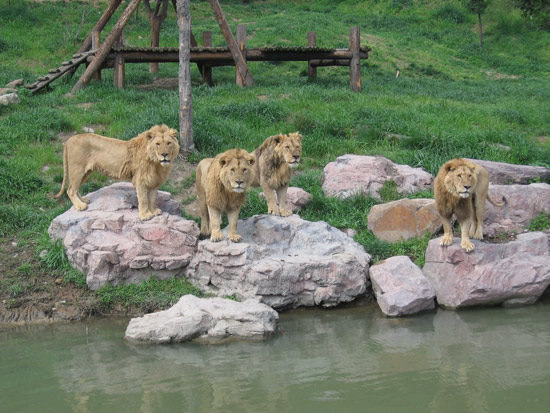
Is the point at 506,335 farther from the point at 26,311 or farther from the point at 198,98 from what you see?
the point at 198,98

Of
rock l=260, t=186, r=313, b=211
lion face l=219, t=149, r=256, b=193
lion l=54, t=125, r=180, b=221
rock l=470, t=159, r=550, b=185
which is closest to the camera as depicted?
lion face l=219, t=149, r=256, b=193

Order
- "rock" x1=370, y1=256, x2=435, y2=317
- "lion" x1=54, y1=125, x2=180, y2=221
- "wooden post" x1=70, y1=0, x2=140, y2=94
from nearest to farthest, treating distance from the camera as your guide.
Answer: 1. "rock" x1=370, y1=256, x2=435, y2=317
2. "lion" x1=54, y1=125, x2=180, y2=221
3. "wooden post" x1=70, y1=0, x2=140, y2=94

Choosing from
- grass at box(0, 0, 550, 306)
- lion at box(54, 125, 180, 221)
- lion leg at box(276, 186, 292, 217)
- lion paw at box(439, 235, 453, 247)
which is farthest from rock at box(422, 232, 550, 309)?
lion at box(54, 125, 180, 221)

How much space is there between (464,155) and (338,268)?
5075 millimetres

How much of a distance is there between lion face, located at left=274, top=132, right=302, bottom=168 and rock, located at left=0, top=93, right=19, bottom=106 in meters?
7.58

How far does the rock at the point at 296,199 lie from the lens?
10.4 m

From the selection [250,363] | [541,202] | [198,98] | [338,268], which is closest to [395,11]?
[198,98]

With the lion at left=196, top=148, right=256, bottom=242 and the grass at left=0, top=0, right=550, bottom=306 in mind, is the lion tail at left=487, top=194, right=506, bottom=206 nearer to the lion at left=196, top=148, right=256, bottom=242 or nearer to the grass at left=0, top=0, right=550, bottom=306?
the grass at left=0, top=0, right=550, bottom=306

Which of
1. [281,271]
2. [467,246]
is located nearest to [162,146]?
[281,271]

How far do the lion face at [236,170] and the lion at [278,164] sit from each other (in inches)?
27.6

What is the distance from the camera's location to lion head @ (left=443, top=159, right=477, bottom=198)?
8.16m

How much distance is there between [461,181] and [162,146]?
12.4 feet

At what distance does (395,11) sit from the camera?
32719 mm

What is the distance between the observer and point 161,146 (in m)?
8.66
